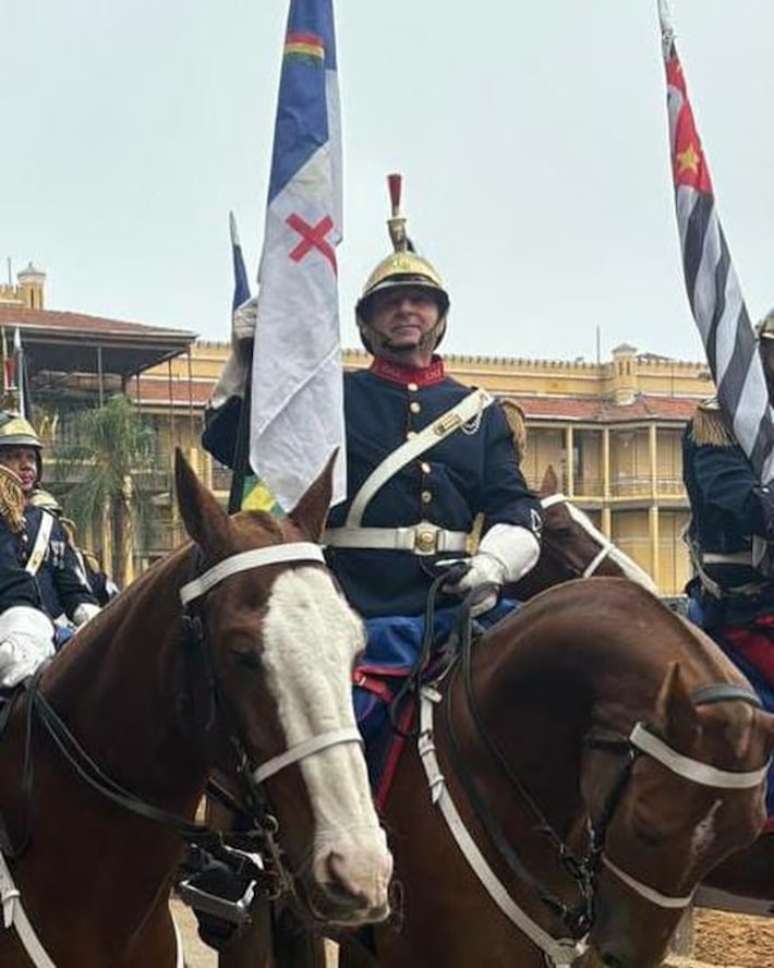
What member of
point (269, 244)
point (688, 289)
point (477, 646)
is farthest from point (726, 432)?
point (269, 244)

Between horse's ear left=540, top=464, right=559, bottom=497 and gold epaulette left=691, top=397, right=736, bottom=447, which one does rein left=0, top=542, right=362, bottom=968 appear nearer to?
gold epaulette left=691, top=397, right=736, bottom=447

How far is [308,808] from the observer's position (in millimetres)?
3809

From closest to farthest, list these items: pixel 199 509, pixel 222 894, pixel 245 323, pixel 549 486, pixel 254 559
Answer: pixel 254 559 → pixel 199 509 → pixel 222 894 → pixel 245 323 → pixel 549 486

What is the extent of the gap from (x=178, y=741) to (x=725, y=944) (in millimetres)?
6758

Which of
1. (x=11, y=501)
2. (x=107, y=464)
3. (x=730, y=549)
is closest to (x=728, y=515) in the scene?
(x=730, y=549)

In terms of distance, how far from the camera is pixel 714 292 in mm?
6277

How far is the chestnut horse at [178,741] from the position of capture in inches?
150

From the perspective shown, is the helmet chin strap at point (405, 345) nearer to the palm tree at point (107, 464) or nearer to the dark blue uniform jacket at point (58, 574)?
the dark blue uniform jacket at point (58, 574)

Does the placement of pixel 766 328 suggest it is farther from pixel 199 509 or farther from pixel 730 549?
pixel 199 509

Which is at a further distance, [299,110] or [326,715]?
[299,110]

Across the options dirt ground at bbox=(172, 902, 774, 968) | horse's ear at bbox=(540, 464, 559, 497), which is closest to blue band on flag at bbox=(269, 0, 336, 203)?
horse's ear at bbox=(540, 464, 559, 497)

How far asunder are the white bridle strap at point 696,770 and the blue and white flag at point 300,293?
1.26 metres

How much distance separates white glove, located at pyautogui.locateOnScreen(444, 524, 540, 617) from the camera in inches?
226

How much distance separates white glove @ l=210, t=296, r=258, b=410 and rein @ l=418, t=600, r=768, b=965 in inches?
43.1
